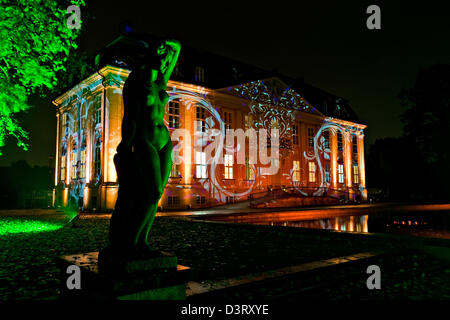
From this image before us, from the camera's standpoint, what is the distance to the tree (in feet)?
35.2

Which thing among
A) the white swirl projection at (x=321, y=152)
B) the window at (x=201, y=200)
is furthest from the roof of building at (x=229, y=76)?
the window at (x=201, y=200)

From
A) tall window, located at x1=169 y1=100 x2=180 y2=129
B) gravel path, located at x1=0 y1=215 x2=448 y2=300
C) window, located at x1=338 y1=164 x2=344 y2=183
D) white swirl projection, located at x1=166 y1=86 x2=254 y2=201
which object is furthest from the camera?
window, located at x1=338 y1=164 x2=344 y2=183

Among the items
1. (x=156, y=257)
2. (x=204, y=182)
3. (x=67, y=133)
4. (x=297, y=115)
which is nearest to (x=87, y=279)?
(x=156, y=257)

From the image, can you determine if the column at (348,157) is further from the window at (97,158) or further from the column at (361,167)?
the window at (97,158)

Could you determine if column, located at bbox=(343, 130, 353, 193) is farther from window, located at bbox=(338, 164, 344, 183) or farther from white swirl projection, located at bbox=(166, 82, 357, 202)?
window, located at bbox=(338, 164, 344, 183)

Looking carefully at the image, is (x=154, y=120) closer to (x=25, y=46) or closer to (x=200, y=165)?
(x=25, y=46)

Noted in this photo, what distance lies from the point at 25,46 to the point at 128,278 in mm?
10894

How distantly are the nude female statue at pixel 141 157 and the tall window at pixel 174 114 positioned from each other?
880 inches

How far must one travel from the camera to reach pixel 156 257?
3494 mm

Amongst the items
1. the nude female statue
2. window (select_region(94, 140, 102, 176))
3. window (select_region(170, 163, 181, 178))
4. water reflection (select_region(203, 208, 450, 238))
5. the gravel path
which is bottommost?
water reflection (select_region(203, 208, 450, 238))

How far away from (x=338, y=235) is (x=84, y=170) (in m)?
21.2

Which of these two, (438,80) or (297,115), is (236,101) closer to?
(297,115)

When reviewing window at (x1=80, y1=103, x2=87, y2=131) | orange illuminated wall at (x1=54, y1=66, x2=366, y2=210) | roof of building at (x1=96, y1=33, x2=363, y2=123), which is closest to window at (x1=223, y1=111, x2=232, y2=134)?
orange illuminated wall at (x1=54, y1=66, x2=366, y2=210)

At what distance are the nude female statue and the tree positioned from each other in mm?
9279
